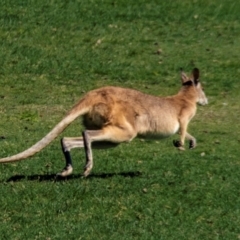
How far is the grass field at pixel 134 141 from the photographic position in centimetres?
761

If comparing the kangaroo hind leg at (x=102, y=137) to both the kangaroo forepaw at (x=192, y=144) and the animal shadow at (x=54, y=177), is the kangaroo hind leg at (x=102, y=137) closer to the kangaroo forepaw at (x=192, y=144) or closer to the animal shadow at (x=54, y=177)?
the animal shadow at (x=54, y=177)

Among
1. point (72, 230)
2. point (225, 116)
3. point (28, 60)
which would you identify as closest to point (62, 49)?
point (28, 60)

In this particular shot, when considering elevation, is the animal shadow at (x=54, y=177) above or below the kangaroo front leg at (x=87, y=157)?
below

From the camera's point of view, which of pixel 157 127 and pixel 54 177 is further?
pixel 157 127

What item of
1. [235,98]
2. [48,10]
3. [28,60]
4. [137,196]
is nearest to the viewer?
[137,196]

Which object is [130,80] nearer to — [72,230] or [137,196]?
[137,196]

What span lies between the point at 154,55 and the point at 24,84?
2398 mm

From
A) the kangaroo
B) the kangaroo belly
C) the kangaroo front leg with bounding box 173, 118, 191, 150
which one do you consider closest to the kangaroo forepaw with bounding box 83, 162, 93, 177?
the kangaroo

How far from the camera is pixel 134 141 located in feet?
35.0

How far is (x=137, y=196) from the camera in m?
8.18

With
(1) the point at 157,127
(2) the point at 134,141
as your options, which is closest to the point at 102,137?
(1) the point at 157,127

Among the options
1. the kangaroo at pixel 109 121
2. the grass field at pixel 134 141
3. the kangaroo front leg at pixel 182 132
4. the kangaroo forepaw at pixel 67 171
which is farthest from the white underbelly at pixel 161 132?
the kangaroo forepaw at pixel 67 171

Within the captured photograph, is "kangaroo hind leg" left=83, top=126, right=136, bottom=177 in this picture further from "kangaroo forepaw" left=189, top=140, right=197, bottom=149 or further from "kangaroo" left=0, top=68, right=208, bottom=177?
"kangaroo forepaw" left=189, top=140, right=197, bottom=149

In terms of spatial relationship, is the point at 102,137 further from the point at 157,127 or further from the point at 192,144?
the point at 192,144
